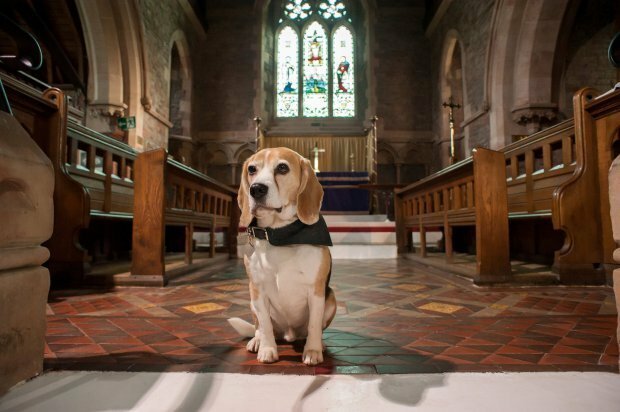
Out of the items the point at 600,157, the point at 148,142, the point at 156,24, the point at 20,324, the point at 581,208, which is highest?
the point at 156,24

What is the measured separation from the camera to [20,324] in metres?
1.12

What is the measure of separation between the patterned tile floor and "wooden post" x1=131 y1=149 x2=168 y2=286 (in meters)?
0.24

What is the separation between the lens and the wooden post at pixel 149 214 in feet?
10.2

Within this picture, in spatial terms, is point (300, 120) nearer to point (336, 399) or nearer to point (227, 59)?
point (227, 59)

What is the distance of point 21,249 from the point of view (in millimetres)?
1109

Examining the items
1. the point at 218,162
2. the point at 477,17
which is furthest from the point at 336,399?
the point at 218,162

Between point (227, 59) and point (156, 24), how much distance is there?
3.62 metres

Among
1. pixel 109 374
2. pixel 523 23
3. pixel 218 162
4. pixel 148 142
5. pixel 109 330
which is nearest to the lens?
pixel 109 374

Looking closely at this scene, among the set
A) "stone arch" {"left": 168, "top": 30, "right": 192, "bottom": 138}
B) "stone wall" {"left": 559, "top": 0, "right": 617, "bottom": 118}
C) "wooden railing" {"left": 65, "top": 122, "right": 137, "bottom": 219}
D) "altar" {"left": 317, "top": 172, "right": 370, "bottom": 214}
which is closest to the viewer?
"wooden railing" {"left": 65, "top": 122, "right": 137, "bottom": 219}

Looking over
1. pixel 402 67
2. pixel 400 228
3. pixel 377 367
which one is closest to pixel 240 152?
pixel 402 67

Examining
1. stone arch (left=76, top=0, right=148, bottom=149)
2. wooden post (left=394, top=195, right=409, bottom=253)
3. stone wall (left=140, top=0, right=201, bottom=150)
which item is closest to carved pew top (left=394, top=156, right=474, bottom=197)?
wooden post (left=394, top=195, right=409, bottom=253)

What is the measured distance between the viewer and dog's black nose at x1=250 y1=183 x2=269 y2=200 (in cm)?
123

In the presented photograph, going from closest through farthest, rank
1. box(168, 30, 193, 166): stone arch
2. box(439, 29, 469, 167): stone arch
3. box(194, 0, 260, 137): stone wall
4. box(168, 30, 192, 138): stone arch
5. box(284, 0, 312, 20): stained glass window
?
1. box(439, 29, 469, 167): stone arch
2. box(168, 30, 193, 166): stone arch
3. box(168, 30, 192, 138): stone arch
4. box(194, 0, 260, 137): stone wall
5. box(284, 0, 312, 20): stained glass window

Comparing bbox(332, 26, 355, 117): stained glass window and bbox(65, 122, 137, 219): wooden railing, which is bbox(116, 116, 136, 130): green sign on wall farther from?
bbox(332, 26, 355, 117): stained glass window
